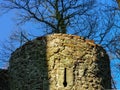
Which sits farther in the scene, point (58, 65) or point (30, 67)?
point (30, 67)

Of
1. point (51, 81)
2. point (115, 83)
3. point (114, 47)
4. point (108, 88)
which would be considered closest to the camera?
point (51, 81)

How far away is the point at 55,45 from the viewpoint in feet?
32.4

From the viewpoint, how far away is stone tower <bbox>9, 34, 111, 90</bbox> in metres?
9.64

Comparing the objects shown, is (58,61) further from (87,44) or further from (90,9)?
(90,9)

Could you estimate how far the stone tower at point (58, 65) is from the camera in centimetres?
964

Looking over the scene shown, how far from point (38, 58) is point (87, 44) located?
103 centimetres

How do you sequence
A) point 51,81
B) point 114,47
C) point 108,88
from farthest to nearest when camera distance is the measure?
point 114,47, point 108,88, point 51,81

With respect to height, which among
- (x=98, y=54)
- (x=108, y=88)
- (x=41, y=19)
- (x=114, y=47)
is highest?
(x=41, y=19)

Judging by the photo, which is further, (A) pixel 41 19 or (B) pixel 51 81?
(A) pixel 41 19

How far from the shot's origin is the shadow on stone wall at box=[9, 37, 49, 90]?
969 centimetres

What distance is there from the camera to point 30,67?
9.86 meters

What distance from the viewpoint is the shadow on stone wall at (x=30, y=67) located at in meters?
9.69

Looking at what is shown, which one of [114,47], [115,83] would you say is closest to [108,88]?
[115,83]

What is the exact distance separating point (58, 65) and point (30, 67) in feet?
1.89
